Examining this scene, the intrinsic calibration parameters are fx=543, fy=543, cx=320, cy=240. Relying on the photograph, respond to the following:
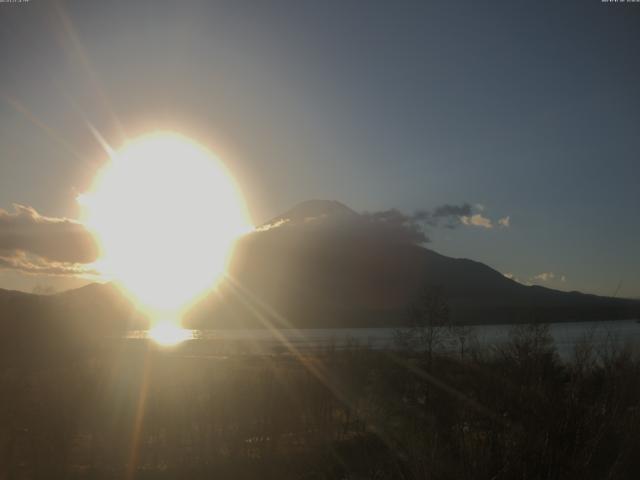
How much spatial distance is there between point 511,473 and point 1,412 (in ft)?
54.2

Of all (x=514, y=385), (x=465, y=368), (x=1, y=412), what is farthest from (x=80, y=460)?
(x=465, y=368)

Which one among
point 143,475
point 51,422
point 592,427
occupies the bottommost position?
point 143,475

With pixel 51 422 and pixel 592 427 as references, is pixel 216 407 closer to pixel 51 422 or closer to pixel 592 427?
pixel 51 422

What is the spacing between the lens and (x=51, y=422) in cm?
1631

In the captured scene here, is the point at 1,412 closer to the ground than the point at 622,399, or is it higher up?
closer to the ground

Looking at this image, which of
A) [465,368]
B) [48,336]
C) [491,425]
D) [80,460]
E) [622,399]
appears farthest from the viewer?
[48,336]

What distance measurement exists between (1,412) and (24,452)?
56.9 inches

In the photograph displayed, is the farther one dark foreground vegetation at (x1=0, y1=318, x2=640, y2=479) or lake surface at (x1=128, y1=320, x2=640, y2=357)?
lake surface at (x1=128, y1=320, x2=640, y2=357)

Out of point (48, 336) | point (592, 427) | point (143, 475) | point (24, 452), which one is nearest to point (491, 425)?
point (592, 427)

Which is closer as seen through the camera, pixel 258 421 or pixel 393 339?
pixel 258 421

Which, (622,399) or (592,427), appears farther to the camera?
(622,399)

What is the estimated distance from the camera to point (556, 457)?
599cm

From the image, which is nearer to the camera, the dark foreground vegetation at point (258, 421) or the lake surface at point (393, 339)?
the dark foreground vegetation at point (258, 421)

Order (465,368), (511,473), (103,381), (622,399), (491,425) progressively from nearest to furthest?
(511,473) → (491,425) → (622,399) → (103,381) → (465,368)
